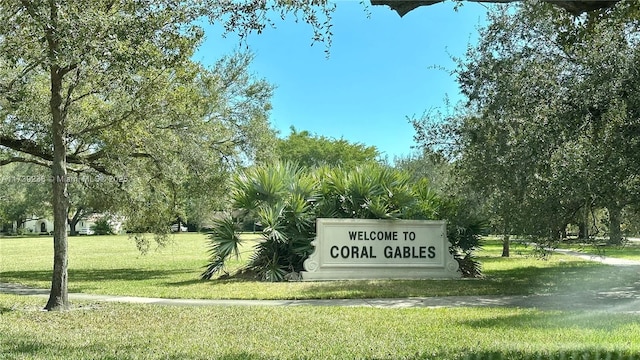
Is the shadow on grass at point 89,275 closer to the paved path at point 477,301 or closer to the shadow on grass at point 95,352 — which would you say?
the paved path at point 477,301

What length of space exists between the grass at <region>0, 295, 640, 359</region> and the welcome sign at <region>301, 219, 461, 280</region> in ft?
15.8

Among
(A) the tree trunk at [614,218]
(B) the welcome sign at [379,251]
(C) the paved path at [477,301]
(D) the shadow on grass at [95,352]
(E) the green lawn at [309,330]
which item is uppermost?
(A) the tree trunk at [614,218]

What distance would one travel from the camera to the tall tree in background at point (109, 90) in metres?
8.12

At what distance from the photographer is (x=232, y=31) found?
23.6ft

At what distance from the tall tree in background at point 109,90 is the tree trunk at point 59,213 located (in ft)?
0.06

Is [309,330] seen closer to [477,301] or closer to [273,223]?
[477,301]

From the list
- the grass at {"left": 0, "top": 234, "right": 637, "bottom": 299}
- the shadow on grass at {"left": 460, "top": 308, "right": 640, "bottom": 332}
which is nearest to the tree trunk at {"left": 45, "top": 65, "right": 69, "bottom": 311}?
the grass at {"left": 0, "top": 234, "right": 637, "bottom": 299}

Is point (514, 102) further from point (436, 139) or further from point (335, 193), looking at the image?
point (335, 193)

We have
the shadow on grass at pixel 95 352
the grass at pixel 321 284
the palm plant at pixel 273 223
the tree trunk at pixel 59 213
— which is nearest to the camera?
the shadow on grass at pixel 95 352

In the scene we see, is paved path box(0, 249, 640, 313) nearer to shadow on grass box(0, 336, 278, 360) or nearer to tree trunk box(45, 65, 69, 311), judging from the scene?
tree trunk box(45, 65, 69, 311)

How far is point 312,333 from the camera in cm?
795

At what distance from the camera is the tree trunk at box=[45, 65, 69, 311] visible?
10.1 meters

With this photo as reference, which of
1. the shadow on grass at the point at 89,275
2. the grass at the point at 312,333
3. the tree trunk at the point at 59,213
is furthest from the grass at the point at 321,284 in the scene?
the tree trunk at the point at 59,213

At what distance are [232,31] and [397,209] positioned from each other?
977 centimetres
